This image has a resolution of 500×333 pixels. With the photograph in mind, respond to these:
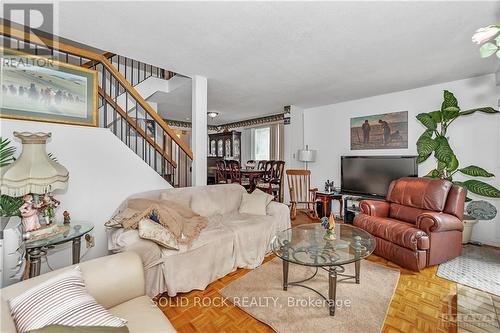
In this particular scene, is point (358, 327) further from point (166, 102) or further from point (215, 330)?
Answer: point (166, 102)

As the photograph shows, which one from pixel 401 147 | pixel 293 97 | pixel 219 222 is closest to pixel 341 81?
pixel 293 97

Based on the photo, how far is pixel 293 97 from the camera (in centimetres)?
448

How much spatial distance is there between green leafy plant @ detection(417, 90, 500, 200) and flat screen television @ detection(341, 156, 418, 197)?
0.96 ft

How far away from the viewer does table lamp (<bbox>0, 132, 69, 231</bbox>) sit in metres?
1.61

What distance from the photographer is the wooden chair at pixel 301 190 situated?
15.6 feet

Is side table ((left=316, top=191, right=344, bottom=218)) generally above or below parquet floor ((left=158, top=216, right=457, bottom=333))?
above

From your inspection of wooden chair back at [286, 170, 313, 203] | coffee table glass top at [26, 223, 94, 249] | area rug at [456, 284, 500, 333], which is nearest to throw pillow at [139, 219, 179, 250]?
coffee table glass top at [26, 223, 94, 249]

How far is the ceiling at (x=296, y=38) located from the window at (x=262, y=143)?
3726 mm

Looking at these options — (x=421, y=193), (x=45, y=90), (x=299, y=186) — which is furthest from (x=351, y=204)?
(x=45, y=90)

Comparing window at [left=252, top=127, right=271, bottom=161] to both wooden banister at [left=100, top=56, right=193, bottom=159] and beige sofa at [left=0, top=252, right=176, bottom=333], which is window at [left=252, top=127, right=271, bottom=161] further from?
beige sofa at [left=0, top=252, right=176, bottom=333]

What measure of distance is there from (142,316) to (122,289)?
8.2 inches

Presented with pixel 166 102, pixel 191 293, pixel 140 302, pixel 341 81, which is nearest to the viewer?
pixel 140 302

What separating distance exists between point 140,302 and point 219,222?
146 cm

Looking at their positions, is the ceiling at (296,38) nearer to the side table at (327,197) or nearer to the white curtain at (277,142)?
the side table at (327,197)
